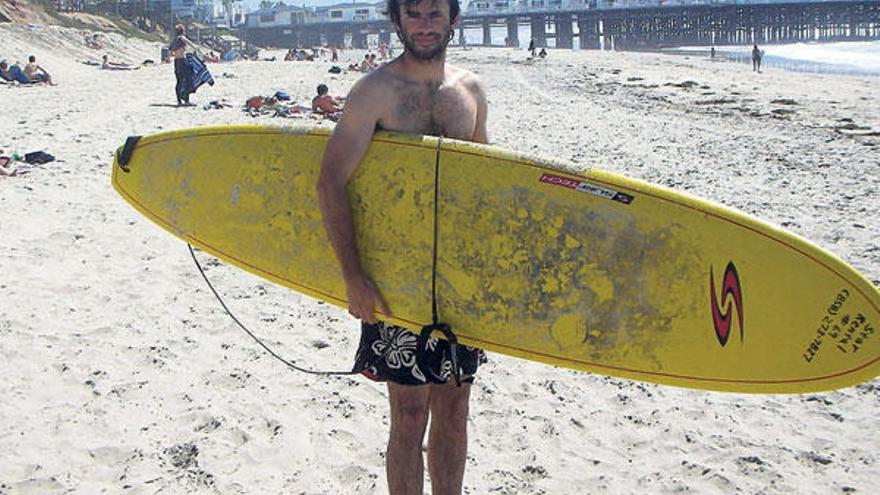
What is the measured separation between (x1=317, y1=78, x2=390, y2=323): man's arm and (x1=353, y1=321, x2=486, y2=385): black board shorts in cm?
20

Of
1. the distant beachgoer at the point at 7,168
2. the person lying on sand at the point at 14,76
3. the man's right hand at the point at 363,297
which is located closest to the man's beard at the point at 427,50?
the man's right hand at the point at 363,297

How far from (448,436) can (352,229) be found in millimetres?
699

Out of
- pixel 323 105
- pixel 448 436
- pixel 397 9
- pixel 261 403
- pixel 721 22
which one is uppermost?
pixel 721 22

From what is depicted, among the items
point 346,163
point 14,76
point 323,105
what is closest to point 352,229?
point 346,163

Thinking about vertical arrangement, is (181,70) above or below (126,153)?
above

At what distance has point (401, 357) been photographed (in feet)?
6.88

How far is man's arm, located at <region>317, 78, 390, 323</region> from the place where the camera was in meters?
1.95

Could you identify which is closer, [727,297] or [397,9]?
[397,9]

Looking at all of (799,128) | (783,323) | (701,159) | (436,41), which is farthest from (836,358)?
(799,128)

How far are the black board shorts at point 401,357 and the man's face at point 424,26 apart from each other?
2.66 feet

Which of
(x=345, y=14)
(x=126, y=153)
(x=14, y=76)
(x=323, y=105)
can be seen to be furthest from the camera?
(x=345, y=14)

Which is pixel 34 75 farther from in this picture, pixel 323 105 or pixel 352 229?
pixel 352 229

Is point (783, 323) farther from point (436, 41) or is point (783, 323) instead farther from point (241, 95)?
point (241, 95)

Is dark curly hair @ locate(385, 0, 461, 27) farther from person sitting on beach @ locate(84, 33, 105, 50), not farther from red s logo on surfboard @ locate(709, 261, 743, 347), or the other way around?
person sitting on beach @ locate(84, 33, 105, 50)
